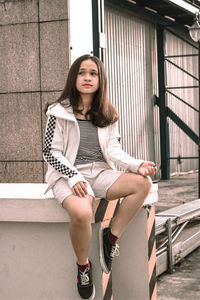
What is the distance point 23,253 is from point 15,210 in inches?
12.6

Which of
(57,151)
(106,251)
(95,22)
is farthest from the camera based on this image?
(95,22)

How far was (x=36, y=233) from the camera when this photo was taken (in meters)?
4.12

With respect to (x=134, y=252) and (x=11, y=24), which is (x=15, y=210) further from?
(x=11, y=24)

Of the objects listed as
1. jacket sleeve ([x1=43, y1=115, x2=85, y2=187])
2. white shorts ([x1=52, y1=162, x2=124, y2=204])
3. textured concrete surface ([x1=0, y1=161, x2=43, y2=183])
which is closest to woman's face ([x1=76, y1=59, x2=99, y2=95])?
jacket sleeve ([x1=43, y1=115, x2=85, y2=187])

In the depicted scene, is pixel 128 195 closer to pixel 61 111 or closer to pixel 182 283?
pixel 61 111

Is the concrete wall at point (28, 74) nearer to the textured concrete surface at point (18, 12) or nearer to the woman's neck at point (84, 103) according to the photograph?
the textured concrete surface at point (18, 12)

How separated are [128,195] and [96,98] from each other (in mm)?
761

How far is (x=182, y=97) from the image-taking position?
19.0 meters

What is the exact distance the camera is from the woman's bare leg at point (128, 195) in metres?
3.97

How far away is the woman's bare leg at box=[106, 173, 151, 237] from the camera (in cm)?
397

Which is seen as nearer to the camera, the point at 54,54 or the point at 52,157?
the point at 52,157

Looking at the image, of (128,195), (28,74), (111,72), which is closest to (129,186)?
(128,195)

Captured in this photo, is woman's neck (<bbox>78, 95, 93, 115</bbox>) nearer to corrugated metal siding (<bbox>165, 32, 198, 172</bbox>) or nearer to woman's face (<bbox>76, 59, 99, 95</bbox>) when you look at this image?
woman's face (<bbox>76, 59, 99, 95</bbox>)

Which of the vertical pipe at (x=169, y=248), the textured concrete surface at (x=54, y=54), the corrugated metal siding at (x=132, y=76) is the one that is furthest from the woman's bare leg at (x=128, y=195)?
the corrugated metal siding at (x=132, y=76)
